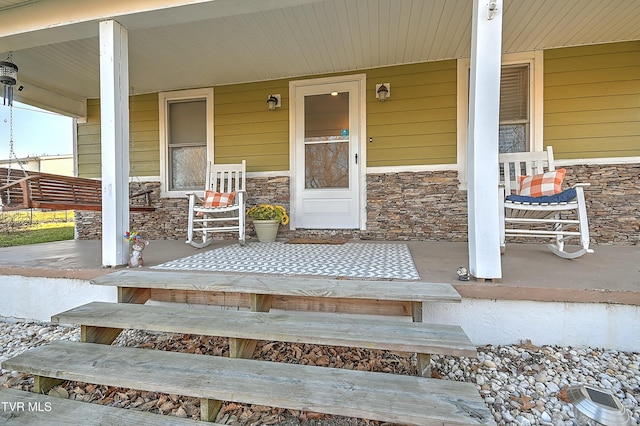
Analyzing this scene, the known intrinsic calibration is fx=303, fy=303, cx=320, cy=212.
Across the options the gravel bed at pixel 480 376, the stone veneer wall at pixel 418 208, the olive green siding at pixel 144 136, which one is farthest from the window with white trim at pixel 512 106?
Result: the olive green siding at pixel 144 136

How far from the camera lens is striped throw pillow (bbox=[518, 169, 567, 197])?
240cm

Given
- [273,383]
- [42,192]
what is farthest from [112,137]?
[273,383]

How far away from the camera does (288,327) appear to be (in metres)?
1.34

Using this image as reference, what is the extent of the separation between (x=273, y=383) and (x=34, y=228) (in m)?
7.60

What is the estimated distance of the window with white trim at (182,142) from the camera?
14.1 ft

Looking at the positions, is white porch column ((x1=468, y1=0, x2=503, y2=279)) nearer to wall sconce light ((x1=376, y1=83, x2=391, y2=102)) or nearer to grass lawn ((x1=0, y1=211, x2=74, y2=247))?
wall sconce light ((x1=376, y1=83, x2=391, y2=102))

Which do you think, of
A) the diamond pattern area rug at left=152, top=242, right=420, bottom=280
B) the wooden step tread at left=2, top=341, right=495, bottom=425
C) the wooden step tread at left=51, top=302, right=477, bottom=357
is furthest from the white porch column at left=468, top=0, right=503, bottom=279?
the wooden step tread at left=2, top=341, right=495, bottom=425

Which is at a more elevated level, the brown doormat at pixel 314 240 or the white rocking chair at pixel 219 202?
the white rocking chair at pixel 219 202

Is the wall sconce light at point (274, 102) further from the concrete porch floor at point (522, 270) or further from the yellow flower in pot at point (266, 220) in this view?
the concrete porch floor at point (522, 270)

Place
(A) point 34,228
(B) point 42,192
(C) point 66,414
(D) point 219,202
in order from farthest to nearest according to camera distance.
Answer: (A) point 34,228 → (D) point 219,202 → (B) point 42,192 → (C) point 66,414

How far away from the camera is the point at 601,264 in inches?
82.7

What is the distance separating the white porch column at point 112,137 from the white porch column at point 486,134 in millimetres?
2295

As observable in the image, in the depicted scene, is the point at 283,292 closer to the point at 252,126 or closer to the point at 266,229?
the point at 266,229

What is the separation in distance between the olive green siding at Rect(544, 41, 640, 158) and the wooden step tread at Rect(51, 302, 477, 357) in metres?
3.16
